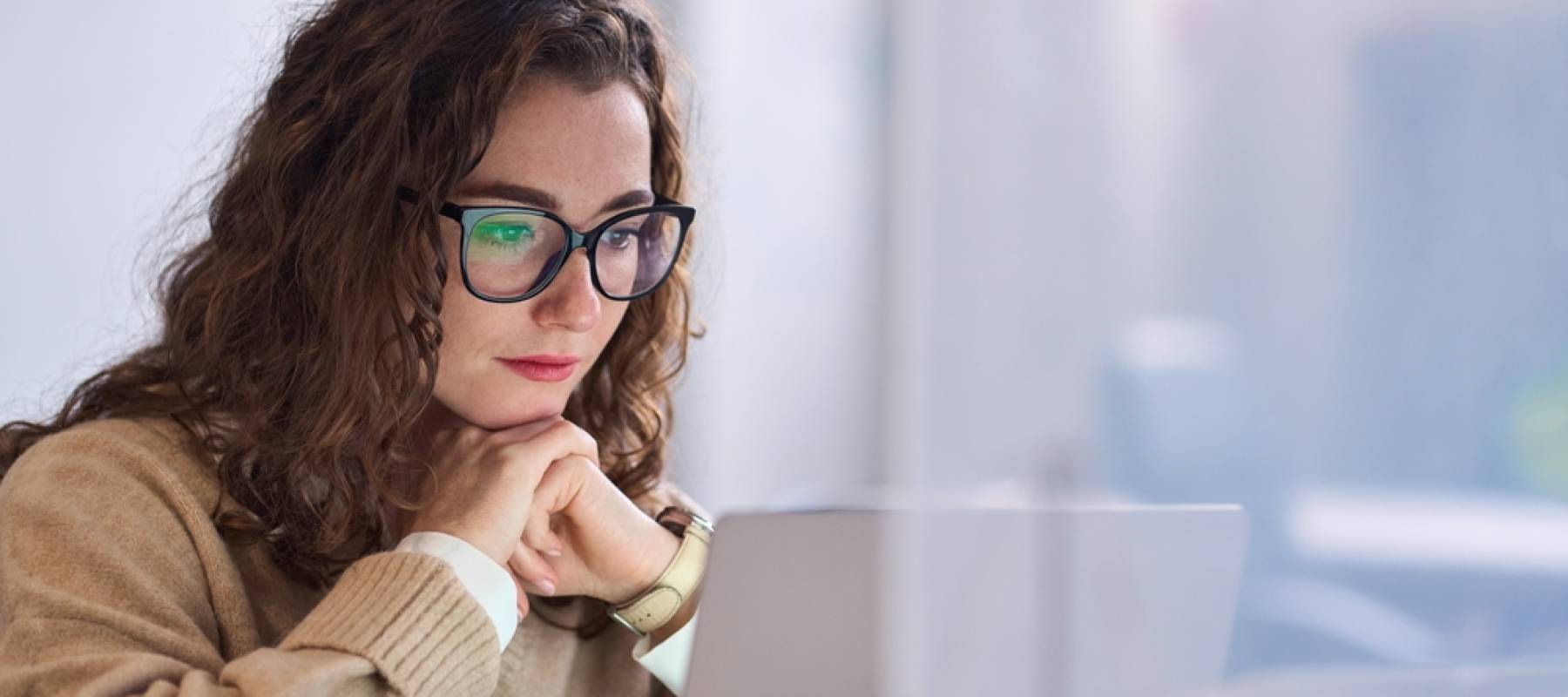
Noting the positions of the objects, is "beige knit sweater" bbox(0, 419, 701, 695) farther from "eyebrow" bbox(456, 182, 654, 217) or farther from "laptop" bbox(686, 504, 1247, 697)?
"laptop" bbox(686, 504, 1247, 697)

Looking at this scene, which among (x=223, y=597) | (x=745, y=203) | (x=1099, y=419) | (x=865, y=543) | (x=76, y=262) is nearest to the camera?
(x=1099, y=419)

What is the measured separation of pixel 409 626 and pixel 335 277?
318 millimetres

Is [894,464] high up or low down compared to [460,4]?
down

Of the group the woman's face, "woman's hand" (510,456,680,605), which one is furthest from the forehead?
"woman's hand" (510,456,680,605)

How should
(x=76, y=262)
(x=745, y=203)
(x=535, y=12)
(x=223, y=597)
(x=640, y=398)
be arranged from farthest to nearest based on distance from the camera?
(x=745, y=203) → (x=76, y=262) → (x=640, y=398) → (x=535, y=12) → (x=223, y=597)

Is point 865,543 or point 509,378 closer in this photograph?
point 865,543

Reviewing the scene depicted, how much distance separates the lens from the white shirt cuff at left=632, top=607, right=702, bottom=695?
1.15m

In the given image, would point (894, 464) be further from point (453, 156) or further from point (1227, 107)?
point (453, 156)

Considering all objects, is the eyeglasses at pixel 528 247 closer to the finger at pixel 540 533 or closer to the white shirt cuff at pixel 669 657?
the finger at pixel 540 533

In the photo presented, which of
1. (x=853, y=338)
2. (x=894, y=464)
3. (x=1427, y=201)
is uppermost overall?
(x=1427, y=201)

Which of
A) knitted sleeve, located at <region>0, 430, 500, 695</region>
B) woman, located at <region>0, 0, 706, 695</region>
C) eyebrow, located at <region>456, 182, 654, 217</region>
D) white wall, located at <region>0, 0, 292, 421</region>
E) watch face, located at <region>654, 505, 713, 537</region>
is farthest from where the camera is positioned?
white wall, located at <region>0, 0, 292, 421</region>

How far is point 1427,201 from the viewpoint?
1.40 ft

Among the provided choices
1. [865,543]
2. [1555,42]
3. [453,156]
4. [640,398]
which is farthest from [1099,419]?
[640,398]

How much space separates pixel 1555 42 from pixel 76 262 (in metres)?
1.84
